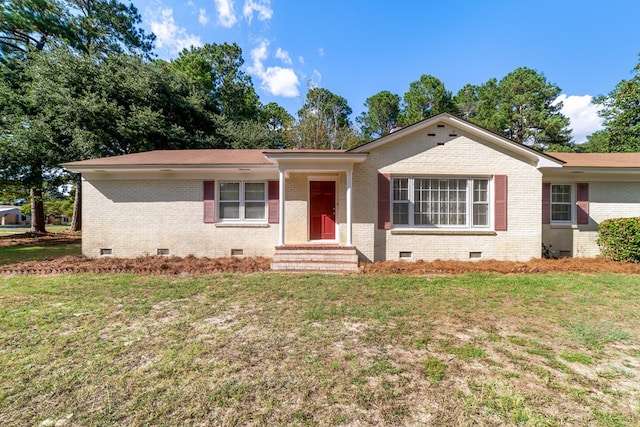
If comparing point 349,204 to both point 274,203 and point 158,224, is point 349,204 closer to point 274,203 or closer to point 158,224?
point 274,203

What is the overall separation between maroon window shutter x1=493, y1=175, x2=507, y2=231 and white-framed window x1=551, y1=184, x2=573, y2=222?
234 cm

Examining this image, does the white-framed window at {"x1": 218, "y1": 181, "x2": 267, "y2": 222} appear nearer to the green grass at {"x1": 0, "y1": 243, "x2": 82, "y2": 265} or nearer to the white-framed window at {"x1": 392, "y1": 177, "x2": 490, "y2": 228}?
the white-framed window at {"x1": 392, "y1": 177, "x2": 490, "y2": 228}

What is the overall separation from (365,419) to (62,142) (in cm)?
1914

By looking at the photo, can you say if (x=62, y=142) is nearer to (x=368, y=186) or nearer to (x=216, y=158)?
(x=216, y=158)

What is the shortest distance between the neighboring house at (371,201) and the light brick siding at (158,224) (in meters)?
0.03

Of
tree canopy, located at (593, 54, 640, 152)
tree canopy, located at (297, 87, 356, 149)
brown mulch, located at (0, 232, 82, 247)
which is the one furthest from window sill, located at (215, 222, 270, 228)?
tree canopy, located at (593, 54, 640, 152)

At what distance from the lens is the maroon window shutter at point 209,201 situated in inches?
347

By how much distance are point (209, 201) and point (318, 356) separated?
23.3ft

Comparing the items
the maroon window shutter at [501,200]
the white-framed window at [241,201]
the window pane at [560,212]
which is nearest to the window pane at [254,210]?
the white-framed window at [241,201]

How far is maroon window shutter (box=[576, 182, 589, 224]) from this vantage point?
893cm

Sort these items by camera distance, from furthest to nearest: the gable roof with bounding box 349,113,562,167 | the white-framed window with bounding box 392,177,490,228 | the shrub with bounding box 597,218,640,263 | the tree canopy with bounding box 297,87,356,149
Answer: the tree canopy with bounding box 297,87,356,149
the white-framed window with bounding box 392,177,490,228
the gable roof with bounding box 349,113,562,167
the shrub with bounding box 597,218,640,263

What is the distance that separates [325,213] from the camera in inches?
359

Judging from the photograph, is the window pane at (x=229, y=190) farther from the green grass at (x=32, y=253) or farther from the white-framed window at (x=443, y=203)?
the green grass at (x=32, y=253)

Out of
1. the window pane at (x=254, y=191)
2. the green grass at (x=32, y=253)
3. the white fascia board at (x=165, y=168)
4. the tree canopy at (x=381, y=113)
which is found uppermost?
the tree canopy at (x=381, y=113)
